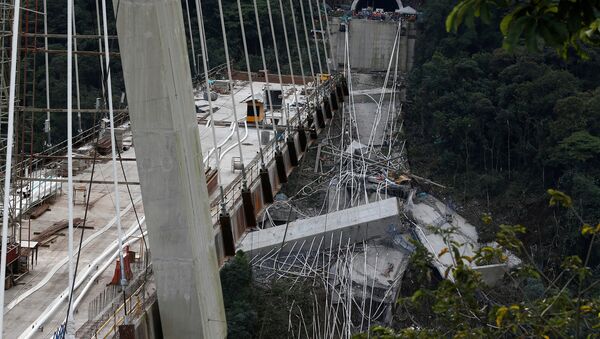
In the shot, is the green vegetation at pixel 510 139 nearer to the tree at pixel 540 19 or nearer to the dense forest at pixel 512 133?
the dense forest at pixel 512 133

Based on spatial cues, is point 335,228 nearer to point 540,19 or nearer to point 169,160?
point 169,160

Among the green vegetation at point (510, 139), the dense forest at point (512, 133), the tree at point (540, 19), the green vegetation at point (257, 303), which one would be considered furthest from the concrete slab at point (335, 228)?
the tree at point (540, 19)

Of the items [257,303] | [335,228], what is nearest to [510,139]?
[335,228]

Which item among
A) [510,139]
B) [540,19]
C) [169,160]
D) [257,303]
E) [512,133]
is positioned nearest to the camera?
[540,19]

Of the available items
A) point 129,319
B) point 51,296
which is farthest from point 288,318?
point 129,319

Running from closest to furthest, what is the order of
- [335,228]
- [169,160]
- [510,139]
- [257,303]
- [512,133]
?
[169,160]
[257,303]
[335,228]
[512,133]
[510,139]

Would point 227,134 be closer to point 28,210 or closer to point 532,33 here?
point 28,210

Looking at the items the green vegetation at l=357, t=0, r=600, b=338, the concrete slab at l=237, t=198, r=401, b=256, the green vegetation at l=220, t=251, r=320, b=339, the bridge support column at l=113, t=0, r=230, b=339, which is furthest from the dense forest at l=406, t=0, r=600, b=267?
the bridge support column at l=113, t=0, r=230, b=339

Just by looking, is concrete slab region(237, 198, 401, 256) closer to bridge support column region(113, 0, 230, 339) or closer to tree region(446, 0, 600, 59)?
bridge support column region(113, 0, 230, 339)
